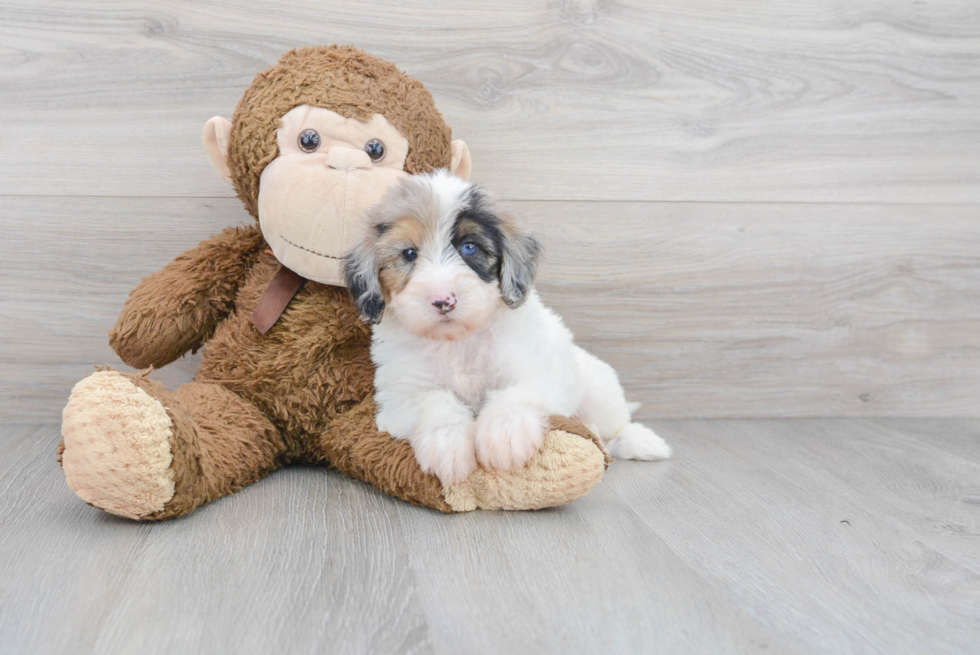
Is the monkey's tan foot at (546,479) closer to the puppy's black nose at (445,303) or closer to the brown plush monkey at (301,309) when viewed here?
the brown plush monkey at (301,309)

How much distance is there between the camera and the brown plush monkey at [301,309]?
1.37 metres

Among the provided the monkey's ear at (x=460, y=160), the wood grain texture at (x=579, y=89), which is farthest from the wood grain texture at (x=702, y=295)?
the monkey's ear at (x=460, y=160)

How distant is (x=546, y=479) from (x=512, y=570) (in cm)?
23

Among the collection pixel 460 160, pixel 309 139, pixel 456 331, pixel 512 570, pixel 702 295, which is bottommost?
pixel 702 295

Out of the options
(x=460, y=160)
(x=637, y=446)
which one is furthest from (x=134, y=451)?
(x=637, y=446)

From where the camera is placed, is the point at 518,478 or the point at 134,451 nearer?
the point at 134,451

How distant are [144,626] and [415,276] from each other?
2.15 ft

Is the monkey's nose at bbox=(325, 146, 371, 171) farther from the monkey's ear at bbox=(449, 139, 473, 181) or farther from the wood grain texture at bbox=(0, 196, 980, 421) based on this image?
the wood grain texture at bbox=(0, 196, 980, 421)

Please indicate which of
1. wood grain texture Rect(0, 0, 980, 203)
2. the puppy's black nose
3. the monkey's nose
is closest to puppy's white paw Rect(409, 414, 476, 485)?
the puppy's black nose

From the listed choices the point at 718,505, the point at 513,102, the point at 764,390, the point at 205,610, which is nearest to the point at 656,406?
the point at 764,390

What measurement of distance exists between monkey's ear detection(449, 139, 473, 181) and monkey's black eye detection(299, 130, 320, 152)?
1.02 ft

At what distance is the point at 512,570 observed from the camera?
113 cm

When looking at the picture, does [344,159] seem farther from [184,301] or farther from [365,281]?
[184,301]

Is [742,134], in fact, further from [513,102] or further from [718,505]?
[718,505]
